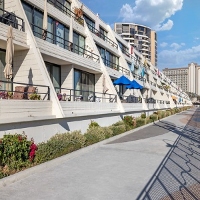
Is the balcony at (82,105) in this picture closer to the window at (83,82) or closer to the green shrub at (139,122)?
the window at (83,82)

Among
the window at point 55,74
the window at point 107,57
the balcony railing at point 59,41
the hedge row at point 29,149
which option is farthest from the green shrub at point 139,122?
the hedge row at point 29,149

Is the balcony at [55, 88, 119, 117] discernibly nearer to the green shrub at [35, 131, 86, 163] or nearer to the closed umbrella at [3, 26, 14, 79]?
the green shrub at [35, 131, 86, 163]

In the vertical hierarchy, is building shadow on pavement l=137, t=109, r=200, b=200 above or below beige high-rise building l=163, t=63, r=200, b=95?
below

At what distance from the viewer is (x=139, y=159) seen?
9719mm

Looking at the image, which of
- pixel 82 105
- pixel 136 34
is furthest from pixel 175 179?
pixel 136 34

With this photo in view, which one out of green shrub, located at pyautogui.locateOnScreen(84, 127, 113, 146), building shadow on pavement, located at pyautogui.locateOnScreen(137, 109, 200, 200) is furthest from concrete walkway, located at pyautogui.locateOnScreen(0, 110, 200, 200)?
green shrub, located at pyautogui.locateOnScreen(84, 127, 113, 146)

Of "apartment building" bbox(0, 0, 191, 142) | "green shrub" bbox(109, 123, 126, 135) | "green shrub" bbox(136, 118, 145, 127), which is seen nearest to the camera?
"apartment building" bbox(0, 0, 191, 142)

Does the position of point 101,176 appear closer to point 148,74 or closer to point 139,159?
point 139,159

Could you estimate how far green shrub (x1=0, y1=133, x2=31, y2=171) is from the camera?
7.23m

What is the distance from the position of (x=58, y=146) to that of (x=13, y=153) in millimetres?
2402

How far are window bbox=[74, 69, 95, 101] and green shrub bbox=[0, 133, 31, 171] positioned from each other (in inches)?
390

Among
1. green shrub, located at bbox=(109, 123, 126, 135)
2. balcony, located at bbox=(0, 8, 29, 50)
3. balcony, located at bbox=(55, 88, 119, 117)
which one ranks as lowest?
green shrub, located at bbox=(109, 123, 126, 135)

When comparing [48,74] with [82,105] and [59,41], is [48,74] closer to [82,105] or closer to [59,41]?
[82,105]

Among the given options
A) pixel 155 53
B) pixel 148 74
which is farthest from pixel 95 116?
pixel 155 53
